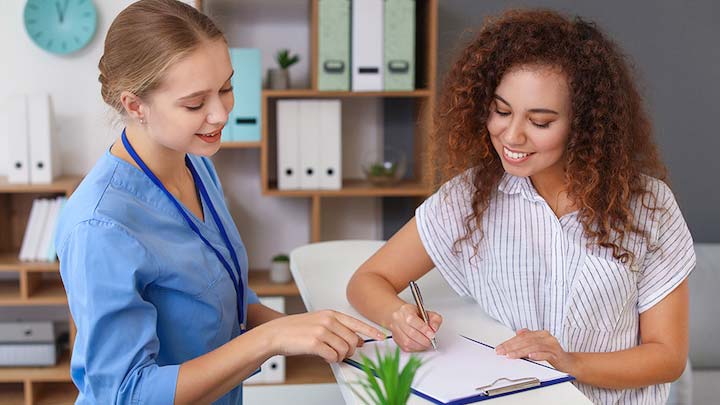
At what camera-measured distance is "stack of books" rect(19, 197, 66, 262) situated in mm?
3221

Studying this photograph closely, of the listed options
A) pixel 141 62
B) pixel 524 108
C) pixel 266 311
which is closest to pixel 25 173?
pixel 266 311

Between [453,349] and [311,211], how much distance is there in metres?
2.22

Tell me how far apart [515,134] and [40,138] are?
7.72 feet

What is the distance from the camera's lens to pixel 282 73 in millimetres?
3250

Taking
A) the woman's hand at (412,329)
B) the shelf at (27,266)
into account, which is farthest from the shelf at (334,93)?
the woman's hand at (412,329)

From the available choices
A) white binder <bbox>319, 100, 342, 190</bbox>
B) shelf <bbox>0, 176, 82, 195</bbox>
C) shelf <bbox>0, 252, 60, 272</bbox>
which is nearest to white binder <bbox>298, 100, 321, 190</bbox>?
white binder <bbox>319, 100, 342, 190</bbox>

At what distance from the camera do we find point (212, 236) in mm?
1417

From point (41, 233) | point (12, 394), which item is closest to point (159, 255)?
point (41, 233)

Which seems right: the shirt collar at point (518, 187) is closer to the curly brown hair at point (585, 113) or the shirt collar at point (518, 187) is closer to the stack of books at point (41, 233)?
the curly brown hair at point (585, 113)

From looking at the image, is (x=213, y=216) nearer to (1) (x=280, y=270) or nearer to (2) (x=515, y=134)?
(2) (x=515, y=134)

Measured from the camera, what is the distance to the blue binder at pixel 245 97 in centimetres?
318

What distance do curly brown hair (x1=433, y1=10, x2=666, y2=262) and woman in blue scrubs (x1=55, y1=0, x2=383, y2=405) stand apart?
474 mm

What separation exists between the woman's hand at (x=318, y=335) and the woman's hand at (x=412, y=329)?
0.07 m

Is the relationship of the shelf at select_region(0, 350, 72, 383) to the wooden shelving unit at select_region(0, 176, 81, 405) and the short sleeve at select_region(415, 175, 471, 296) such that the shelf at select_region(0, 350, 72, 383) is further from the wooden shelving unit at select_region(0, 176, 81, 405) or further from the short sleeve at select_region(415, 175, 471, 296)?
the short sleeve at select_region(415, 175, 471, 296)
